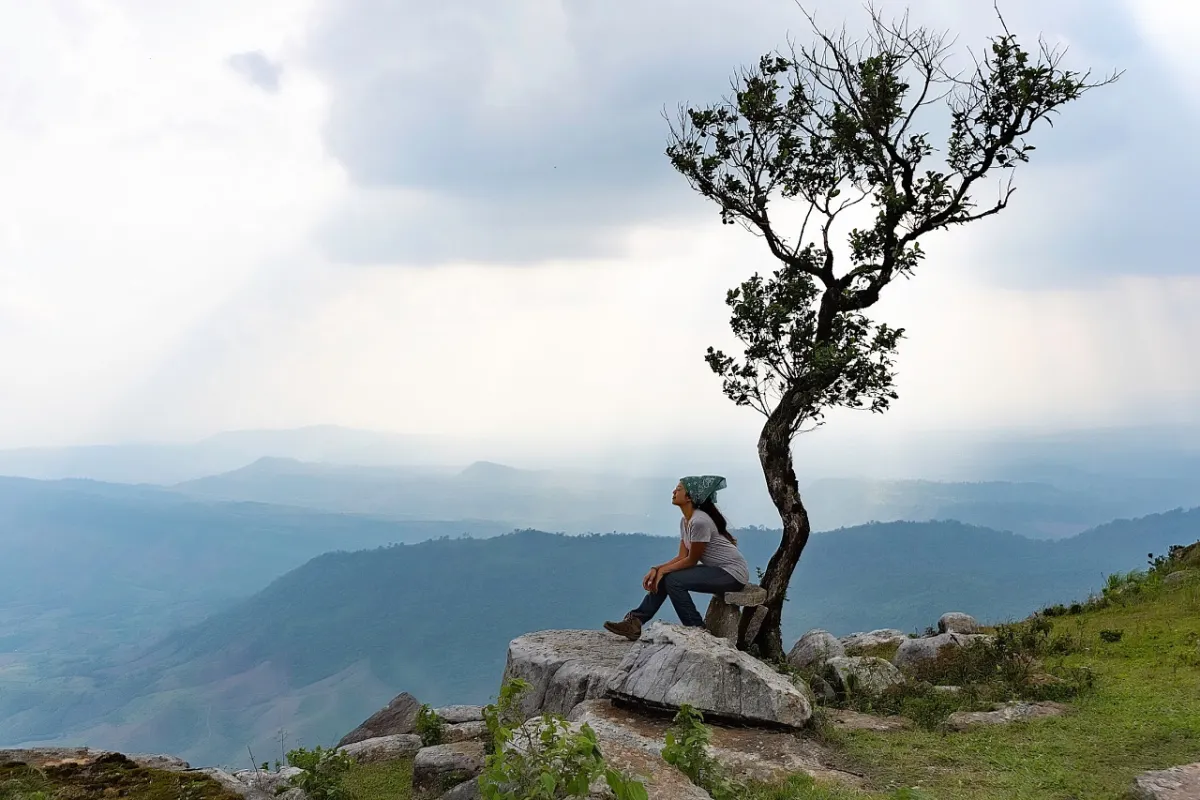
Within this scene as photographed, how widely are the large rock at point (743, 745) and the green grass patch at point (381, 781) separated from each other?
3091 millimetres

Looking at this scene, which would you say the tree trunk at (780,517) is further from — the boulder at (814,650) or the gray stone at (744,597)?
the gray stone at (744,597)

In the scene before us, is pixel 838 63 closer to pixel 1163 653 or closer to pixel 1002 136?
pixel 1002 136

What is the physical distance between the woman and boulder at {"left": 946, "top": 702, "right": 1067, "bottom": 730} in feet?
13.6

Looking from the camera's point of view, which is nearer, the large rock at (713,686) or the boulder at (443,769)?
the large rock at (713,686)

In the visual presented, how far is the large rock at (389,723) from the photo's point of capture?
712 inches

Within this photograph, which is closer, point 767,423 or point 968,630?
point 767,423

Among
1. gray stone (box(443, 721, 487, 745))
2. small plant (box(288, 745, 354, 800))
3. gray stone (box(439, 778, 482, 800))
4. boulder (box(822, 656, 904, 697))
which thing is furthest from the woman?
small plant (box(288, 745, 354, 800))

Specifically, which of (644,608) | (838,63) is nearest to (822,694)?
(644,608)

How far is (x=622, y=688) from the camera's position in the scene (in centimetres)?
1267

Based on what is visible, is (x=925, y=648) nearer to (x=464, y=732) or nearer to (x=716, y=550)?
(x=716, y=550)

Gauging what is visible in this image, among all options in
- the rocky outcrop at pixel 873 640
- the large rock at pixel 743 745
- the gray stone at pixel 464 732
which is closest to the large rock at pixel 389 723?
the gray stone at pixel 464 732

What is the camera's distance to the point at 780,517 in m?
17.7

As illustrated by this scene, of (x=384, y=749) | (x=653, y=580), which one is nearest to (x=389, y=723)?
(x=384, y=749)

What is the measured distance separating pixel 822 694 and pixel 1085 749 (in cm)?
469
